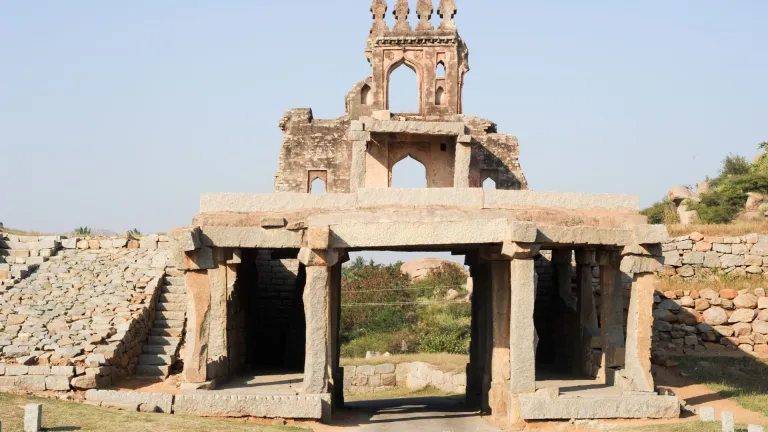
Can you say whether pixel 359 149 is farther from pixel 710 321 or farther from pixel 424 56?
pixel 710 321

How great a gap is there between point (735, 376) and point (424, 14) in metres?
16.5

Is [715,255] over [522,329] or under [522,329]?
over

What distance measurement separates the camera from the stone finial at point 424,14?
31422 mm

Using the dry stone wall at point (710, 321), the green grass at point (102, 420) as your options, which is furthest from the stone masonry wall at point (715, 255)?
the green grass at point (102, 420)

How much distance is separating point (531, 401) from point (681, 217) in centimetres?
2812

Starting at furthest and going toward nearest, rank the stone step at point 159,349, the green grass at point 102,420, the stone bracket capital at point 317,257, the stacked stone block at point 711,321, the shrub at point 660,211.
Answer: the shrub at point 660,211, the stacked stone block at point 711,321, the stone step at point 159,349, the stone bracket capital at point 317,257, the green grass at point 102,420

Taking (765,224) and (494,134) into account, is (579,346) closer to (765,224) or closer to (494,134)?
(765,224)

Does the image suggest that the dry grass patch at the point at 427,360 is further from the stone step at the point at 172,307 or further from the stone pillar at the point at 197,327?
the stone pillar at the point at 197,327

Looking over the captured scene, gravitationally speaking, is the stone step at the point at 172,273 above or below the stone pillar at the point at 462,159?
below

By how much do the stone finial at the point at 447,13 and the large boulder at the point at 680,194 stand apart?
1717 centimetres

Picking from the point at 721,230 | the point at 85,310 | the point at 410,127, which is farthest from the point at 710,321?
the point at 85,310

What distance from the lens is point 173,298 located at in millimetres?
22062

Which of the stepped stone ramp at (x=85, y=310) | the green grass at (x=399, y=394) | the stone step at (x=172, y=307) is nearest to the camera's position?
the stepped stone ramp at (x=85, y=310)

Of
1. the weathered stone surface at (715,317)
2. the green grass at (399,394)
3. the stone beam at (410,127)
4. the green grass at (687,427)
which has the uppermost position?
the stone beam at (410,127)
